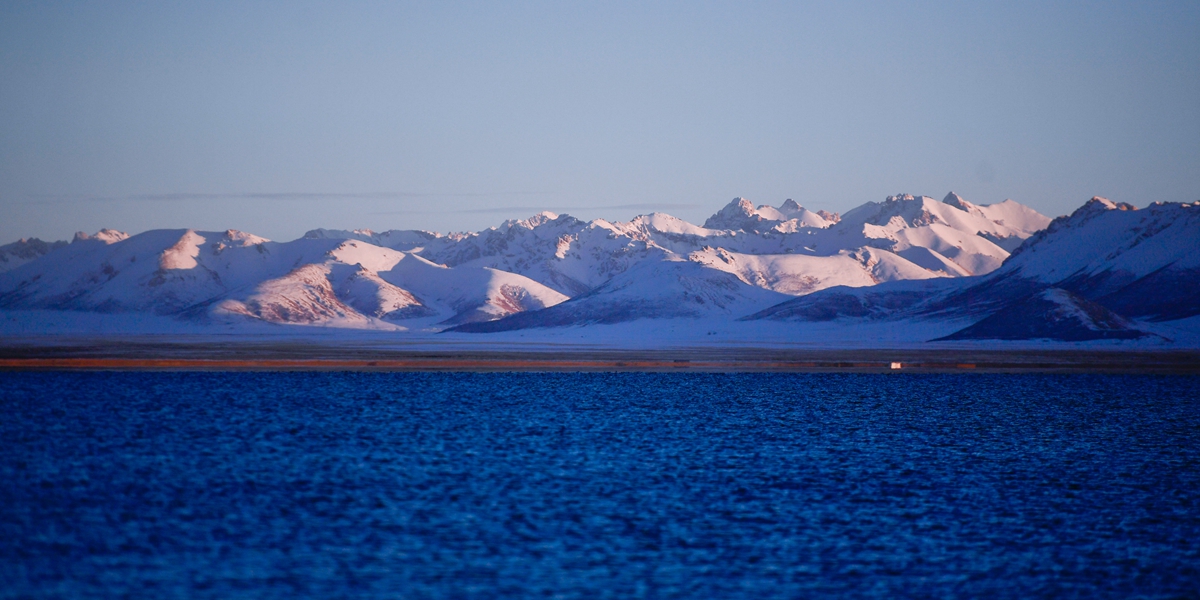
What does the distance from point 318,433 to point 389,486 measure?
12610 mm

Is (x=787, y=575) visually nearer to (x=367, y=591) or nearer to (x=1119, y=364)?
(x=367, y=591)

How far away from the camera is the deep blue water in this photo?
20688 millimetres

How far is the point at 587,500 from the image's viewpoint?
2811 centimetres

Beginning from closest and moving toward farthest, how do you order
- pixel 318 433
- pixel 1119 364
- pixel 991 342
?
1. pixel 318 433
2. pixel 1119 364
3. pixel 991 342

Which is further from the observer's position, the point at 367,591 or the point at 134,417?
the point at 134,417

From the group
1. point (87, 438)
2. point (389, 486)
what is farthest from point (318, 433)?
point (389, 486)

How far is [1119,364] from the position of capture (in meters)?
104

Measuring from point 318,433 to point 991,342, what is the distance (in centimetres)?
15776

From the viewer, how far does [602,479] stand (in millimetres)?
31562

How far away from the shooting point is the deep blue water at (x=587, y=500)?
814 inches

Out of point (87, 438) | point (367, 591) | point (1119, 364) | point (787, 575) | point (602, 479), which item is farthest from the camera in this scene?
point (1119, 364)

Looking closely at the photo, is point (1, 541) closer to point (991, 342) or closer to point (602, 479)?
point (602, 479)

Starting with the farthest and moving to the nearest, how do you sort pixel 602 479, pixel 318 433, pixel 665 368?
pixel 665 368 → pixel 318 433 → pixel 602 479

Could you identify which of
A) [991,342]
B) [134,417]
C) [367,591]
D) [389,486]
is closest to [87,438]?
[134,417]
